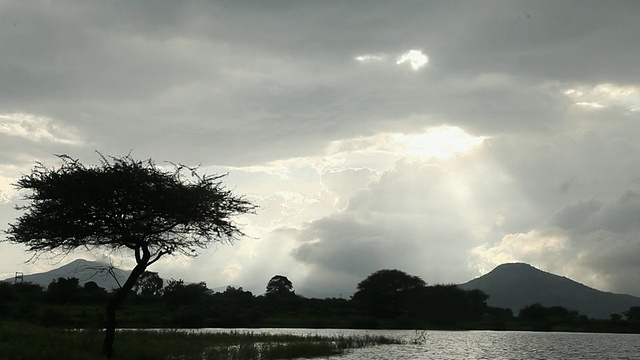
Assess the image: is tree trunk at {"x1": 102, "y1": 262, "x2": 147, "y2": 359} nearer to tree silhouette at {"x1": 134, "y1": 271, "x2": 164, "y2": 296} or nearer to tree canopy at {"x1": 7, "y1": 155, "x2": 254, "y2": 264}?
tree canopy at {"x1": 7, "y1": 155, "x2": 254, "y2": 264}

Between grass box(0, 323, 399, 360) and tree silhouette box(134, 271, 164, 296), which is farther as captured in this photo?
tree silhouette box(134, 271, 164, 296)

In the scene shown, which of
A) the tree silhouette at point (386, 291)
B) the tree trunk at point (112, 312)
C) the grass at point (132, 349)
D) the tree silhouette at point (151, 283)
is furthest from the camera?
the tree silhouette at point (151, 283)

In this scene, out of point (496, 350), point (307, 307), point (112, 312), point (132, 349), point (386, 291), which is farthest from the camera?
point (386, 291)

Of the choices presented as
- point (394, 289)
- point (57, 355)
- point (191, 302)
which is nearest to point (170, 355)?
point (57, 355)

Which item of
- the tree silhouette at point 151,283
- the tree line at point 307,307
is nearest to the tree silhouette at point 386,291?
the tree line at point 307,307

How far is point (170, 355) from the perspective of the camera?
1395 inches

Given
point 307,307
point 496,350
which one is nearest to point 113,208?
point 496,350

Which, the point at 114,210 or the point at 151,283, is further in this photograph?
the point at 151,283

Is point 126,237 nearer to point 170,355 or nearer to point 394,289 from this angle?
point 170,355

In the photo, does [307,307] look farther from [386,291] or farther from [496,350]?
[496,350]

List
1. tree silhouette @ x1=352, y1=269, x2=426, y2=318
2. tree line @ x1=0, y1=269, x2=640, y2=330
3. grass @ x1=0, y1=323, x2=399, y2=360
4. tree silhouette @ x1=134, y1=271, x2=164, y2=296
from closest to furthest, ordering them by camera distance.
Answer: grass @ x1=0, y1=323, x2=399, y2=360, tree line @ x1=0, y1=269, x2=640, y2=330, tree silhouette @ x1=352, y1=269, x2=426, y2=318, tree silhouette @ x1=134, y1=271, x2=164, y2=296

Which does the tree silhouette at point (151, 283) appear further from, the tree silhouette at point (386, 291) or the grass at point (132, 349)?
the grass at point (132, 349)

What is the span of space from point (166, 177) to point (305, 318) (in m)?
97.1

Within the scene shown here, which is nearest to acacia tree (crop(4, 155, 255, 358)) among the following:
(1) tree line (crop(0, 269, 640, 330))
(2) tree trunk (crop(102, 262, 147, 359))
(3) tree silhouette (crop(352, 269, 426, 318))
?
(2) tree trunk (crop(102, 262, 147, 359))
